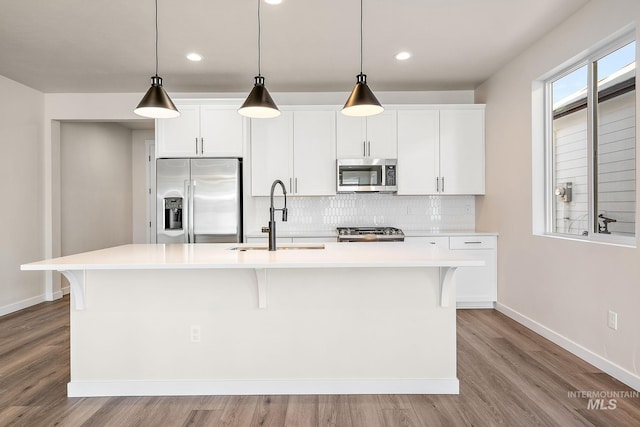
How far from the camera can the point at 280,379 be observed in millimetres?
2354

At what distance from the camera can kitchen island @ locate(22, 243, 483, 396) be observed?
2336 mm

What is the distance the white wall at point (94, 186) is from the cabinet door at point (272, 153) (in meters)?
2.73

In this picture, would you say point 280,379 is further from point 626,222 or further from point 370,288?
point 626,222

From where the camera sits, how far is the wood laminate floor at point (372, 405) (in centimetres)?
205

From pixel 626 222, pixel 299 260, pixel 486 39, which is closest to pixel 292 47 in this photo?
pixel 486 39

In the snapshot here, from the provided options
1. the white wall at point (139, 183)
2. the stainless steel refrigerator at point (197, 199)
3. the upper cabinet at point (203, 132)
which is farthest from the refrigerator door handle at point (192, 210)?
the white wall at point (139, 183)

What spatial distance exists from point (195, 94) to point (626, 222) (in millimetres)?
4539

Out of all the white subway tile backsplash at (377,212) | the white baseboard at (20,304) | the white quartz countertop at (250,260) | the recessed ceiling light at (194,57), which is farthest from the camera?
the white subway tile backsplash at (377,212)

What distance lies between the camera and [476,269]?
4262mm

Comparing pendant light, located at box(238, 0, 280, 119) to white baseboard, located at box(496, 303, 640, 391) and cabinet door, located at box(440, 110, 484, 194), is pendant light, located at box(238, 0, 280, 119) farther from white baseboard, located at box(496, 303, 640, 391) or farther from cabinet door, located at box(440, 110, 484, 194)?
white baseboard, located at box(496, 303, 640, 391)

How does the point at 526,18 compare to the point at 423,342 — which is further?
the point at 526,18

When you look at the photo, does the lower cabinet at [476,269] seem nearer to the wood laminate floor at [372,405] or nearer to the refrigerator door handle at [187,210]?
the wood laminate floor at [372,405]

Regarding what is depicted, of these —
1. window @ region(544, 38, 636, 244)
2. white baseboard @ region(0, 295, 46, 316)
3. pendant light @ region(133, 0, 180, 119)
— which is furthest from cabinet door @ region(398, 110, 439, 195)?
white baseboard @ region(0, 295, 46, 316)

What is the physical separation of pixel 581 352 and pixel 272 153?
3.47 m
